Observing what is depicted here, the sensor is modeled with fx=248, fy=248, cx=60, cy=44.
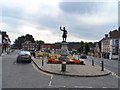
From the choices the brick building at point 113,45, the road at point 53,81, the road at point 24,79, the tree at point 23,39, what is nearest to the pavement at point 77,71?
Answer: the road at point 53,81

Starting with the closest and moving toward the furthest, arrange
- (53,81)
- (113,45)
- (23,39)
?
(53,81) < (113,45) < (23,39)

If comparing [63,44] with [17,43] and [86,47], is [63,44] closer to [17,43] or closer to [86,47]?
[86,47]

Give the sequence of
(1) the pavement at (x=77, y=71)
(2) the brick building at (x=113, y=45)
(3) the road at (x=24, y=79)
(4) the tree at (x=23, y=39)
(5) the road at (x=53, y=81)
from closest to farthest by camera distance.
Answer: (3) the road at (x=24, y=79)
(5) the road at (x=53, y=81)
(1) the pavement at (x=77, y=71)
(2) the brick building at (x=113, y=45)
(4) the tree at (x=23, y=39)

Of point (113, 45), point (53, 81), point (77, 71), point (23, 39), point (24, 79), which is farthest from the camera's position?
point (23, 39)

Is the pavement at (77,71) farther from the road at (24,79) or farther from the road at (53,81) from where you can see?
the road at (24,79)

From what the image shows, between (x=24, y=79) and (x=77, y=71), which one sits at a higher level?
(x=77, y=71)

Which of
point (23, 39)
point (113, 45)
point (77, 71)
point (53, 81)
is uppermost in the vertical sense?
point (23, 39)

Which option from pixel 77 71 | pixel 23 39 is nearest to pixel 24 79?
pixel 77 71

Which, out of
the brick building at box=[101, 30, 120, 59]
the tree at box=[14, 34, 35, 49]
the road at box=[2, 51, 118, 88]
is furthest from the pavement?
the tree at box=[14, 34, 35, 49]

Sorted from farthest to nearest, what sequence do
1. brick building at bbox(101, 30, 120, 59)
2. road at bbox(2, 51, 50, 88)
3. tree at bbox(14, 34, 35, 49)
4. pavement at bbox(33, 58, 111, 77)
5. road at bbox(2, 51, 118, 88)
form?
tree at bbox(14, 34, 35, 49)
brick building at bbox(101, 30, 120, 59)
pavement at bbox(33, 58, 111, 77)
road at bbox(2, 51, 118, 88)
road at bbox(2, 51, 50, 88)

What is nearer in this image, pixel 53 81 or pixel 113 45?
pixel 53 81

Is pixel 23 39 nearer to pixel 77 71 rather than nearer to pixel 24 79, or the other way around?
pixel 77 71

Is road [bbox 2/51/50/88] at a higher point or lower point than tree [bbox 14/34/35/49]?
lower

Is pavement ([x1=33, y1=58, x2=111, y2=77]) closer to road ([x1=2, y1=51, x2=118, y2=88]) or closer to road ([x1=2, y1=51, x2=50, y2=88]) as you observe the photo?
road ([x1=2, y1=51, x2=118, y2=88])
